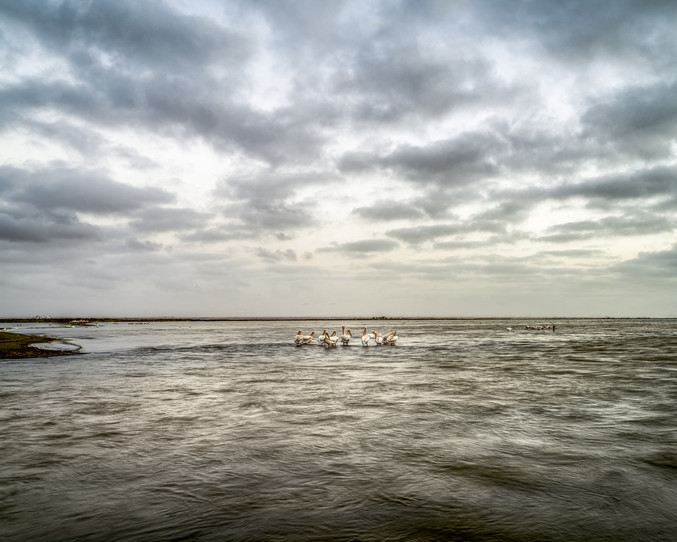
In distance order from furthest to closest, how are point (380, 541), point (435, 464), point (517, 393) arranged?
point (517, 393) → point (435, 464) → point (380, 541)

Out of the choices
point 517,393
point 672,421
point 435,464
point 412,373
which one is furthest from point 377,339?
point 435,464

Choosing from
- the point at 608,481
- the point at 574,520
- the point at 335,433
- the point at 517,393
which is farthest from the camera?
the point at 517,393

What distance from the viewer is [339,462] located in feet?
27.4

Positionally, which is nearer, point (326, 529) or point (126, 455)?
point (326, 529)

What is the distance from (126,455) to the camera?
29.1ft

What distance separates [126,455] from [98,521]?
122 inches

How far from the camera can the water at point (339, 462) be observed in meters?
5.86

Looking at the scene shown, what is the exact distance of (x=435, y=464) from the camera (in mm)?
8172

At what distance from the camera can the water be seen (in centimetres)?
586

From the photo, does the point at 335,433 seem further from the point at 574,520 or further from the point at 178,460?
the point at 574,520

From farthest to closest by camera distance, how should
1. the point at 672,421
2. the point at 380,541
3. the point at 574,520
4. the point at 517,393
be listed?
1. the point at 517,393
2. the point at 672,421
3. the point at 574,520
4. the point at 380,541

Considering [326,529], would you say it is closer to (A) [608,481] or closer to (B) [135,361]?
(A) [608,481]

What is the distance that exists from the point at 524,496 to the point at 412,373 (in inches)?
618

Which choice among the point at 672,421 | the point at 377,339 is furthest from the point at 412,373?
the point at 377,339
